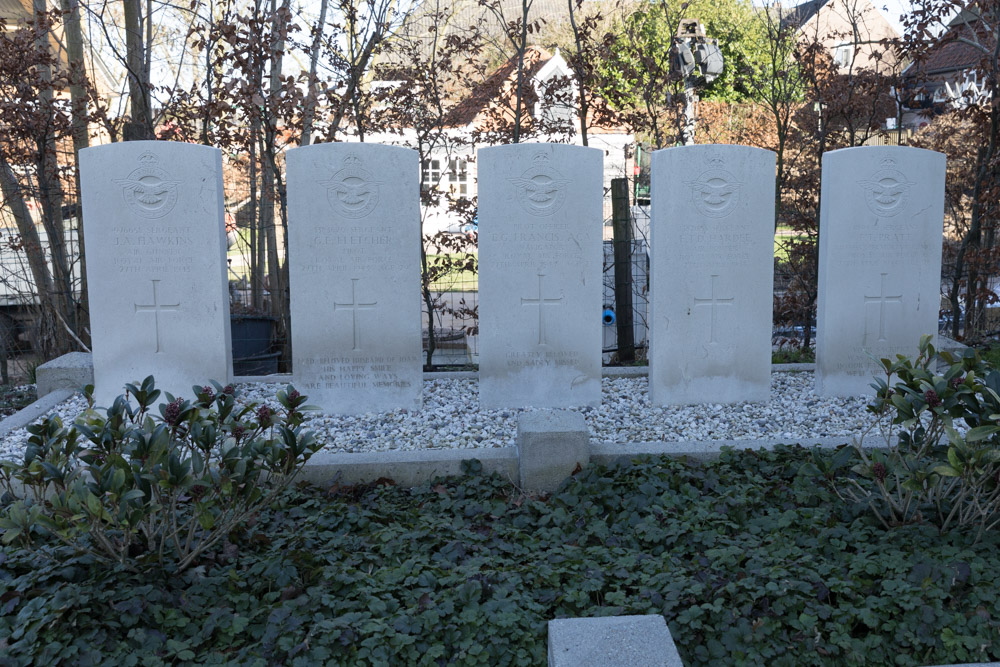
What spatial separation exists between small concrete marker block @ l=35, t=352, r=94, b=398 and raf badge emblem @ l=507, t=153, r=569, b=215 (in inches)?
140

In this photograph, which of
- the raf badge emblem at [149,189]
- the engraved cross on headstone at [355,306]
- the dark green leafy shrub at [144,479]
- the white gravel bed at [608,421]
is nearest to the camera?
the dark green leafy shrub at [144,479]

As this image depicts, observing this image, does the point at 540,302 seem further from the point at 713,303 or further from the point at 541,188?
the point at 713,303

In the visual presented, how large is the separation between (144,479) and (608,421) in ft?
10.7

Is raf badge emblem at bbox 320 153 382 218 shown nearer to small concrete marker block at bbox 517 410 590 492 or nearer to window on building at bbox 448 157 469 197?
window on building at bbox 448 157 469 197

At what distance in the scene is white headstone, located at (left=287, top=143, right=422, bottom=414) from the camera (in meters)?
5.71

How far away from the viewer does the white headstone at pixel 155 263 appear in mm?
5559

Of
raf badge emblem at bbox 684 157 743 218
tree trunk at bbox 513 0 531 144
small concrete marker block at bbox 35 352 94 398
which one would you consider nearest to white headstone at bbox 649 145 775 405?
raf badge emblem at bbox 684 157 743 218

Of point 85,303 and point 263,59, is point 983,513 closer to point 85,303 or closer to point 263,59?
point 263,59

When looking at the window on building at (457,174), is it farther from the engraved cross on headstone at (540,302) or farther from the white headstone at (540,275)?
the engraved cross on headstone at (540,302)

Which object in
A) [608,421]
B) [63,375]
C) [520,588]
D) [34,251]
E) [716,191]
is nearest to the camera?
[520,588]

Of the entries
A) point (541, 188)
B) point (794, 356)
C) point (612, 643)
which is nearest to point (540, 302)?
point (541, 188)

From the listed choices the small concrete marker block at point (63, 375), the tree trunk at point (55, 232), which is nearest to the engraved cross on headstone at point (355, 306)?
the small concrete marker block at point (63, 375)

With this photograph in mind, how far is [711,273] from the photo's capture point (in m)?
5.83

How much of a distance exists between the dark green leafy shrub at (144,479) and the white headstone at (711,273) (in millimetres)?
3179
